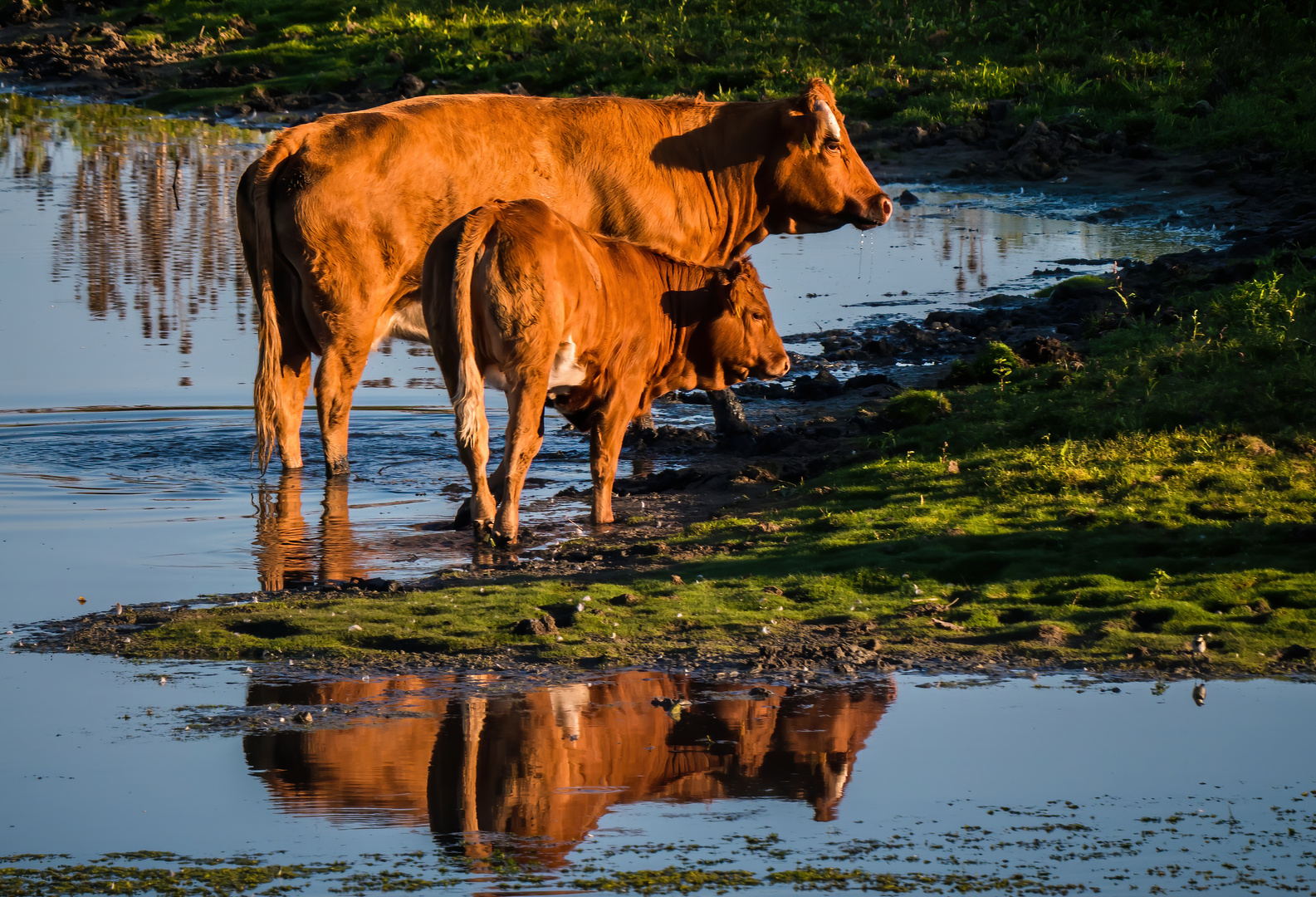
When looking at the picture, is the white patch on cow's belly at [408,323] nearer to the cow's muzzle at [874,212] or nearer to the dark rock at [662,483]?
the dark rock at [662,483]

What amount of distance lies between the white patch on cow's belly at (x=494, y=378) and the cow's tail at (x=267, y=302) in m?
1.45

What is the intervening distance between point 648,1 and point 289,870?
26206 millimetres

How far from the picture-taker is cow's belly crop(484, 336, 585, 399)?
8141 mm

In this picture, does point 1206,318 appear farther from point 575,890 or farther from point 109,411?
point 575,890

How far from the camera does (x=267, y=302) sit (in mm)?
8977

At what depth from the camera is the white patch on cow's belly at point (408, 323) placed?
929 cm

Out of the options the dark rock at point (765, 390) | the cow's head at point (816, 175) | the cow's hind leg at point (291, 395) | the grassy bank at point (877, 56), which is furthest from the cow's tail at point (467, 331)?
the grassy bank at point (877, 56)

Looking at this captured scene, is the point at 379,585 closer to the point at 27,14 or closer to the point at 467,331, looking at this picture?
the point at 467,331

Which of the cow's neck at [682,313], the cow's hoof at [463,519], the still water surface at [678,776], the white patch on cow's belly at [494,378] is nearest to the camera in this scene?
the still water surface at [678,776]

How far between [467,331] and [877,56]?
1809cm

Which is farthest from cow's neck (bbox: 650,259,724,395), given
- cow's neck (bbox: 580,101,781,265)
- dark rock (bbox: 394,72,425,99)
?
dark rock (bbox: 394,72,425,99)

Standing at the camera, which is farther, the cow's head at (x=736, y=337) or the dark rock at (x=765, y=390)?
the dark rock at (x=765, y=390)

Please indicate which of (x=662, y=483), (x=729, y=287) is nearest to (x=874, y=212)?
(x=729, y=287)

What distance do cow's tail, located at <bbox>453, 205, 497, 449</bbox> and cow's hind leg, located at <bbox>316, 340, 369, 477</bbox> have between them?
1360 mm
